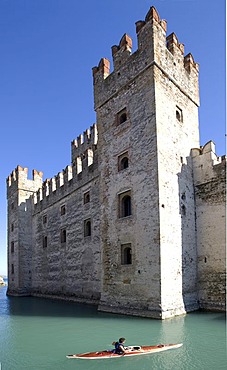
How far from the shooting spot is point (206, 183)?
14.9 metres

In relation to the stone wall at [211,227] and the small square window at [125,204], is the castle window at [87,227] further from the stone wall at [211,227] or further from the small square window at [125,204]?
the stone wall at [211,227]

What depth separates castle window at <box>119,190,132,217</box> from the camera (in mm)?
14781

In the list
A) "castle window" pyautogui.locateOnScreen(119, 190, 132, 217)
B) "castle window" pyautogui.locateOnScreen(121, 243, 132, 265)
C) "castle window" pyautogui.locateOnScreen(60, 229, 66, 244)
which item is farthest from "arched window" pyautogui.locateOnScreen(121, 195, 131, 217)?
"castle window" pyautogui.locateOnScreen(60, 229, 66, 244)

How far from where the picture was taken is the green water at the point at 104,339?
7395mm

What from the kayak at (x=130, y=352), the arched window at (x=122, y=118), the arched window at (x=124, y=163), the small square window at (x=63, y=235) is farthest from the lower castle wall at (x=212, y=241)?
the small square window at (x=63, y=235)

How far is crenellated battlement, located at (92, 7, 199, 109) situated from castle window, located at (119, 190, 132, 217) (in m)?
5.53

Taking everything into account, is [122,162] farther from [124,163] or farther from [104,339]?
[104,339]

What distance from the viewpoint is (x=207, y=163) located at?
15062 mm

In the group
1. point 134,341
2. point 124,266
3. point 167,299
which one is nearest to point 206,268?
point 167,299

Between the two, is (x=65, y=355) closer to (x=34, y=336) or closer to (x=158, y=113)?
(x=34, y=336)

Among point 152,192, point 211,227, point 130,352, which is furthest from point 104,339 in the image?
point 211,227

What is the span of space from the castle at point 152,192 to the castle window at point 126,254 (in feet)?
0.15

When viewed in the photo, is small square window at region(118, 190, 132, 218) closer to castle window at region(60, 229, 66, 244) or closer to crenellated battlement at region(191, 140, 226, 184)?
crenellated battlement at region(191, 140, 226, 184)

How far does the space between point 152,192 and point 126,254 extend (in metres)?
3.25
